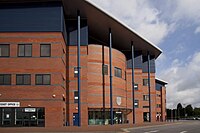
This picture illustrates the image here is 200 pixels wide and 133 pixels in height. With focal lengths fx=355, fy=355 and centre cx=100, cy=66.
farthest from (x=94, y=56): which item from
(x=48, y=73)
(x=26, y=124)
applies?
(x=26, y=124)

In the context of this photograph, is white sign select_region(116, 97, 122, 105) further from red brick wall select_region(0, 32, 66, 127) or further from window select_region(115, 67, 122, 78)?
red brick wall select_region(0, 32, 66, 127)

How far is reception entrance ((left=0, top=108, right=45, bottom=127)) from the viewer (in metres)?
46.1

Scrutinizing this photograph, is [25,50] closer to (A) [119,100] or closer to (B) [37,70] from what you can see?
(B) [37,70]

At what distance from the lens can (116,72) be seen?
67.0 meters

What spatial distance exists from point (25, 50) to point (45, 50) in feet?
8.71

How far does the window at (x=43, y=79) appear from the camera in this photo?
47.0 m

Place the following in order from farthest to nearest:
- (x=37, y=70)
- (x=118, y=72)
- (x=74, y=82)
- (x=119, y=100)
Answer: (x=118, y=72), (x=119, y=100), (x=74, y=82), (x=37, y=70)

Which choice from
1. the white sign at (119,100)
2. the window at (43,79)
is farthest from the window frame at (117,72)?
the window at (43,79)

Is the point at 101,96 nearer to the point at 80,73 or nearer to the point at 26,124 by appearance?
the point at 80,73

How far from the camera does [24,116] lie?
4644 centimetres

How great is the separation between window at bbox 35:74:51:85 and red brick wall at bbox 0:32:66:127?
405 millimetres

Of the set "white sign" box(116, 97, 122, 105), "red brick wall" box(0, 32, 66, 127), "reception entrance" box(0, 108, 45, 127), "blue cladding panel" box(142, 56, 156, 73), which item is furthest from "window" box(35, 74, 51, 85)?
"blue cladding panel" box(142, 56, 156, 73)

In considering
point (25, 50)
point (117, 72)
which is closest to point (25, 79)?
point (25, 50)

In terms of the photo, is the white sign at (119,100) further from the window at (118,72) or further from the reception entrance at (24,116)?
the reception entrance at (24,116)
